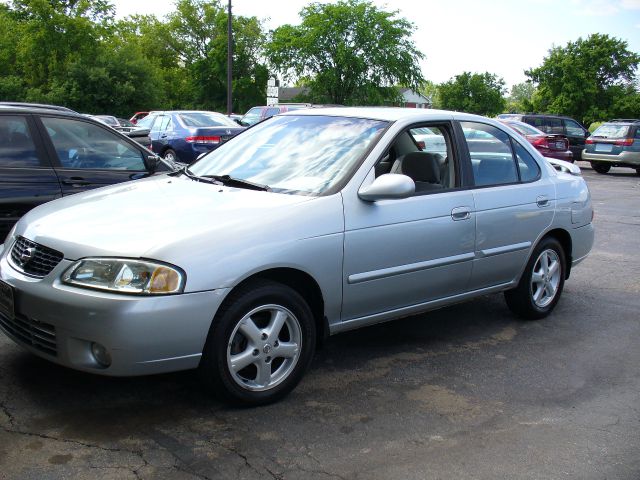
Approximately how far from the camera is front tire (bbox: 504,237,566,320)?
18.0 feet

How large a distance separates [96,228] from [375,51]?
164 feet

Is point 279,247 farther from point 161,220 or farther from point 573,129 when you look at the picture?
point 573,129

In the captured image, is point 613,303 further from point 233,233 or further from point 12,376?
point 12,376

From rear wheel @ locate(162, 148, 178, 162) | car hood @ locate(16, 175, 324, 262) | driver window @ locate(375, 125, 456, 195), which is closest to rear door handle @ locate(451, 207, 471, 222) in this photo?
driver window @ locate(375, 125, 456, 195)

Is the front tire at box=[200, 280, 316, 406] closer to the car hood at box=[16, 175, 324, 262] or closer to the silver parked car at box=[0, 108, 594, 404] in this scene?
the silver parked car at box=[0, 108, 594, 404]

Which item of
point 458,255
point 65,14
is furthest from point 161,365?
point 65,14

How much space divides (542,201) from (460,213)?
1043mm

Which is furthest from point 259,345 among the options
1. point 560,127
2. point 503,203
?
point 560,127

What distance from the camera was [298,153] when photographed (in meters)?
4.52

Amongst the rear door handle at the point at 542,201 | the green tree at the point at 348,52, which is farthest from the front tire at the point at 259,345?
the green tree at the point at 348,52

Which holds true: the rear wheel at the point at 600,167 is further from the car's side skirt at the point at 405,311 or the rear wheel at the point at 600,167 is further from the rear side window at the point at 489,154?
the car's side skirt at the point at 405,311

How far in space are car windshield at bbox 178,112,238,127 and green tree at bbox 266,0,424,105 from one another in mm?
34032

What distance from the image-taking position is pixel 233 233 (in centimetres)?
359

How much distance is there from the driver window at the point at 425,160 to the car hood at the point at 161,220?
1.01 metres
